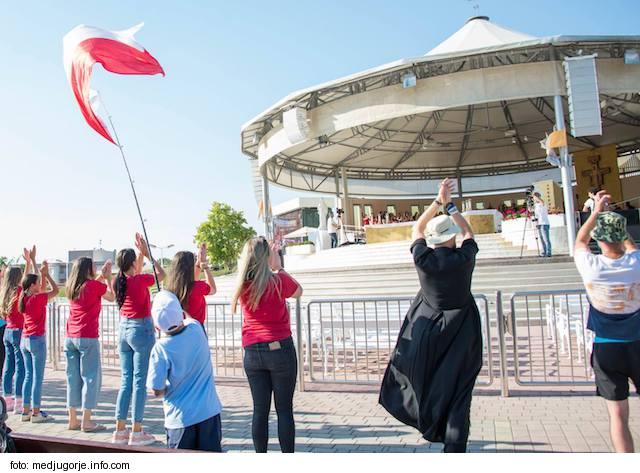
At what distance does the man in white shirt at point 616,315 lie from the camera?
3309 mm

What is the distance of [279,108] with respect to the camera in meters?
20.1

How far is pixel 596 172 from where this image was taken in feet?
96.1

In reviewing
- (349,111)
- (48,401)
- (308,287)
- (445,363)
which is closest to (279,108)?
(349,111)

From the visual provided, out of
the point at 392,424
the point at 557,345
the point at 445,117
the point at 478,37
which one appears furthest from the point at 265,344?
the point at 445,117

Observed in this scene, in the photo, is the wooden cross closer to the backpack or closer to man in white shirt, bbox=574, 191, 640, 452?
man in white shirt, bbox=574, 191, 640, 452

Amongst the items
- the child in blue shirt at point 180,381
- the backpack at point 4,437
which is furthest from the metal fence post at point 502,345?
the backpack at point 4,437

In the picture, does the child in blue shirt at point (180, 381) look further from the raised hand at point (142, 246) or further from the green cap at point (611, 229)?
the green cap at point (611, 229)

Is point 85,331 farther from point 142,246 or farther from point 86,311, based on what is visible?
point 142,246

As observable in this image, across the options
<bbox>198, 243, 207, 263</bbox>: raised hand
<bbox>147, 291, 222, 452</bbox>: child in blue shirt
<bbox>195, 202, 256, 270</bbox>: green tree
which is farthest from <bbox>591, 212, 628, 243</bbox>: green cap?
<bbox>195, 202, 256, 270</bbox>: green tree

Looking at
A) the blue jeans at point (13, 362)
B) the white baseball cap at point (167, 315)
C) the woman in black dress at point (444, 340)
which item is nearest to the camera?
the white baseball cap at point (167, 315)

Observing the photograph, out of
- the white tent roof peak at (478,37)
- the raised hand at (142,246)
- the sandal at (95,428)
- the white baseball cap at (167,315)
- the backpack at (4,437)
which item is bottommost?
the sandal at (95,428)

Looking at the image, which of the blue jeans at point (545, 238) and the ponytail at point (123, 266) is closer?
the ponytail at point (123, 266)

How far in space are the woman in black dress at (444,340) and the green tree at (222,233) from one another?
57.2 metres

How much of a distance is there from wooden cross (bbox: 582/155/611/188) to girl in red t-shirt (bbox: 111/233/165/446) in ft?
98.4
